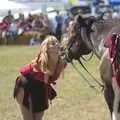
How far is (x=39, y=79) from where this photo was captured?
6.84 m

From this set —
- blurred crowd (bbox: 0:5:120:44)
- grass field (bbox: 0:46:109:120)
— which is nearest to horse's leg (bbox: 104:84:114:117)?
grass field (bbox: 0:46:109:120)

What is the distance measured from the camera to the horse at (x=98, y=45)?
636 centimetres

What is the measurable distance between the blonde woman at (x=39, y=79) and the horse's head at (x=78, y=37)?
0.95ft

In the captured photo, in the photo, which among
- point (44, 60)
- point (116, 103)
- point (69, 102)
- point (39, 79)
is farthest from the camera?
point (69, 102)

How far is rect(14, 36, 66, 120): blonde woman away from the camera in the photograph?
676cm

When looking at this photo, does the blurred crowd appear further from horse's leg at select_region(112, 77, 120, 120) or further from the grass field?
horse's leg at select_region(112, 77, 120, 120)

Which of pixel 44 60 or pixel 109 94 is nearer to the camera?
pixel 109 94

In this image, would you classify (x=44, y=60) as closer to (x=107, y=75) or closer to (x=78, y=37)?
(x=78, y=37)

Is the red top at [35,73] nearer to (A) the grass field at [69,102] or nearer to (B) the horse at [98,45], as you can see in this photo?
(B) the horse at [98,45]

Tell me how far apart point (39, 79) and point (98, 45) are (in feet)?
2.84

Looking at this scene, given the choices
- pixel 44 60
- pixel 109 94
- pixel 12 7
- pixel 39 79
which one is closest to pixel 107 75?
pixel 109 94

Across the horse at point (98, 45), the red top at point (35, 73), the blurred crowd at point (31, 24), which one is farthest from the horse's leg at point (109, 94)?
the blurred crowd at point (31, 24)

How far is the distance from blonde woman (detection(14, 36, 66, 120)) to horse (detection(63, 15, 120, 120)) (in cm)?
32

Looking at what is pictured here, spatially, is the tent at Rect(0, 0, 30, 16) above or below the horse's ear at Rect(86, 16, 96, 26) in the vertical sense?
below
